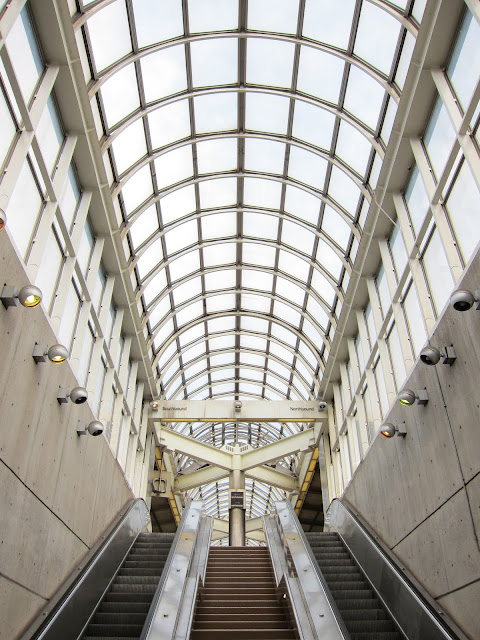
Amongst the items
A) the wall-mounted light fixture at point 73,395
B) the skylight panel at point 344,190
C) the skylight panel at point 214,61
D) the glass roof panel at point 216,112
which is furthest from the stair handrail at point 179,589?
the skylight panel at point 214,61

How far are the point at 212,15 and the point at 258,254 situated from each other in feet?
33.4

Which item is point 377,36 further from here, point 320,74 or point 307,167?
point 307,167

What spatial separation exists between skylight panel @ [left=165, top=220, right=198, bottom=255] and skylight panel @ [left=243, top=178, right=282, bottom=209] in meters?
2.32

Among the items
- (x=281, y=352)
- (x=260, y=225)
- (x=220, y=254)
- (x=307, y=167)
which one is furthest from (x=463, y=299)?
(x=281, y=352)

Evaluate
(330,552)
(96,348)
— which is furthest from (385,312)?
(96,348)

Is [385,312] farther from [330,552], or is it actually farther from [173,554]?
[173,554]

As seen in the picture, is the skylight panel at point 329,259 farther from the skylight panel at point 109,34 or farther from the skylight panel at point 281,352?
the skylight panel at point 109,34

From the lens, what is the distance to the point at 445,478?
9695 millimetres

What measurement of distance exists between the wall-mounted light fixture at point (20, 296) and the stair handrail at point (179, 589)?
4791mm

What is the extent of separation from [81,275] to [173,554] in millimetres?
6831

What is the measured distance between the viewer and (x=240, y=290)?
24.6 meters

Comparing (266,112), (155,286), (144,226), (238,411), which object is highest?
(266,112)

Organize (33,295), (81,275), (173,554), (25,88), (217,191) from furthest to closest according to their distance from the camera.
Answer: (217,191) → (81,275) → (173,554) → (25,88) → (33,295)

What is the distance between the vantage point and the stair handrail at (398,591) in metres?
8.02
